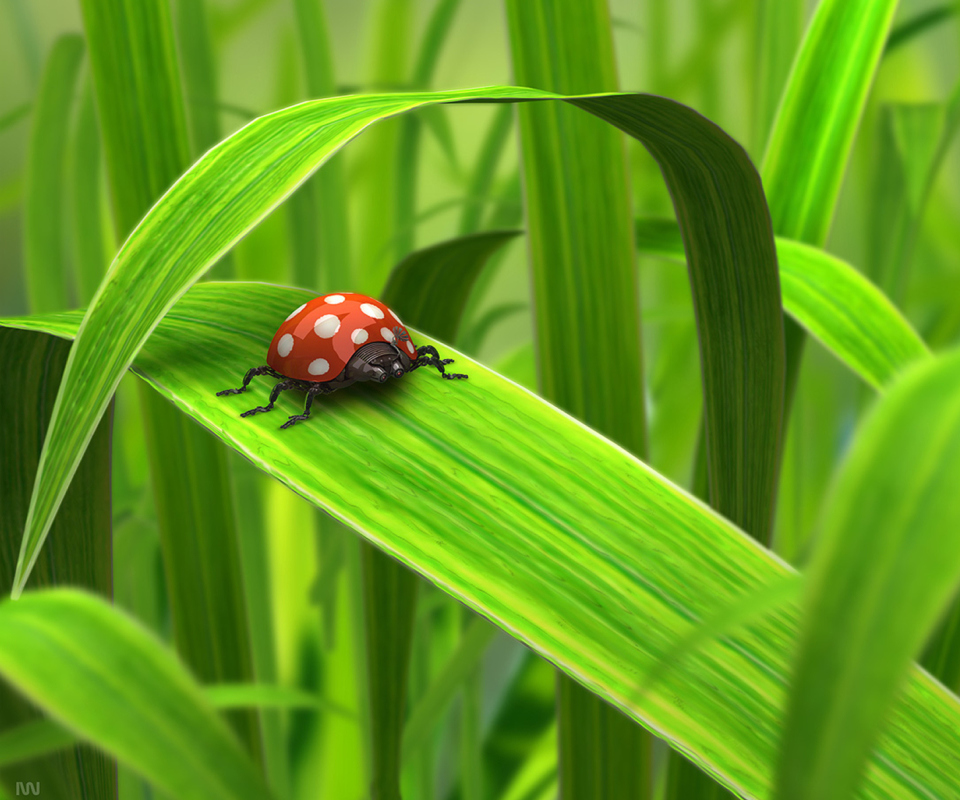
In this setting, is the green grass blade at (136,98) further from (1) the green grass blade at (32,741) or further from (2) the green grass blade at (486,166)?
(2) the green grass blade at (486,166)

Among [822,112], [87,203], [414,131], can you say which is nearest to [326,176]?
[414,131]

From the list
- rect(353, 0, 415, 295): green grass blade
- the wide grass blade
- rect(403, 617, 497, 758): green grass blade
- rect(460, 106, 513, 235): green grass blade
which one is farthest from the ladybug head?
rect(353, 0, 415, 295): green grass blade

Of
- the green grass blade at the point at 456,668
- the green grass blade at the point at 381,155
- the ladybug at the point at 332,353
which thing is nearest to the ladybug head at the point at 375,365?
the ladybug at the point at 332,353

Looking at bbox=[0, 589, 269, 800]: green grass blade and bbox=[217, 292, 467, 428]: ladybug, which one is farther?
bbox=[217, 292, 467, 428]: ladybug

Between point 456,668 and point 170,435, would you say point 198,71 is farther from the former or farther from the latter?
point 456,668

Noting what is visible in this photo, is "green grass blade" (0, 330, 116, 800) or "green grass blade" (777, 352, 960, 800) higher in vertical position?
"green grass blade" (777, 352, 960, 800)

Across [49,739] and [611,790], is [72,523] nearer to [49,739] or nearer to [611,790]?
[49,739]

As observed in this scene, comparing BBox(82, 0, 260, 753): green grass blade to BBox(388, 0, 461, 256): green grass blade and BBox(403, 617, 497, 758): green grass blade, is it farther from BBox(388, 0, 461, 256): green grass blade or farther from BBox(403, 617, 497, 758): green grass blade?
BBox(388, 0, 461, 256): green grass blade
